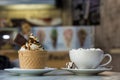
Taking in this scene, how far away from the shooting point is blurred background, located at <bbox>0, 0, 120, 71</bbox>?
3.54 meters

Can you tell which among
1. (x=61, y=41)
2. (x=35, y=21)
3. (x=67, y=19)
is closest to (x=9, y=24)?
(x=35, y=21)

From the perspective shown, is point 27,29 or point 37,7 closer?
point 27,29

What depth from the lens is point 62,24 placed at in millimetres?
4430

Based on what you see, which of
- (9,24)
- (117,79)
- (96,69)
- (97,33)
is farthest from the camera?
(9,24)

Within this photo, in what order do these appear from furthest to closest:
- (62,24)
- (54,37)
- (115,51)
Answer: (62,24), (115,51), (54,37)

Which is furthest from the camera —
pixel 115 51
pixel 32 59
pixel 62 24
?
pixel 62 24

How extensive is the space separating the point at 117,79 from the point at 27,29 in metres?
2.60

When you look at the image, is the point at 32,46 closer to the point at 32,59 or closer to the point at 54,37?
the point at 32,59

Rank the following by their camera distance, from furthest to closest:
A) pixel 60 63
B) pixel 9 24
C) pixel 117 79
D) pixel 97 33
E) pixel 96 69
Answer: pixel 9 24, pixel 97 33, pixel 60 63, pixel 96 69, pixel 117 79

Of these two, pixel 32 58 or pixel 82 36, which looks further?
pixel 82 36

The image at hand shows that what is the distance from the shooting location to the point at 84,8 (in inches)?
172

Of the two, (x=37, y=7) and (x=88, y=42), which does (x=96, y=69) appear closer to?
(x=88, y=42)

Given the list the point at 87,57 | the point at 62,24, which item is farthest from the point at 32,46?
the point at 62,24

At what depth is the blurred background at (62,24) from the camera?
3.54 meters
